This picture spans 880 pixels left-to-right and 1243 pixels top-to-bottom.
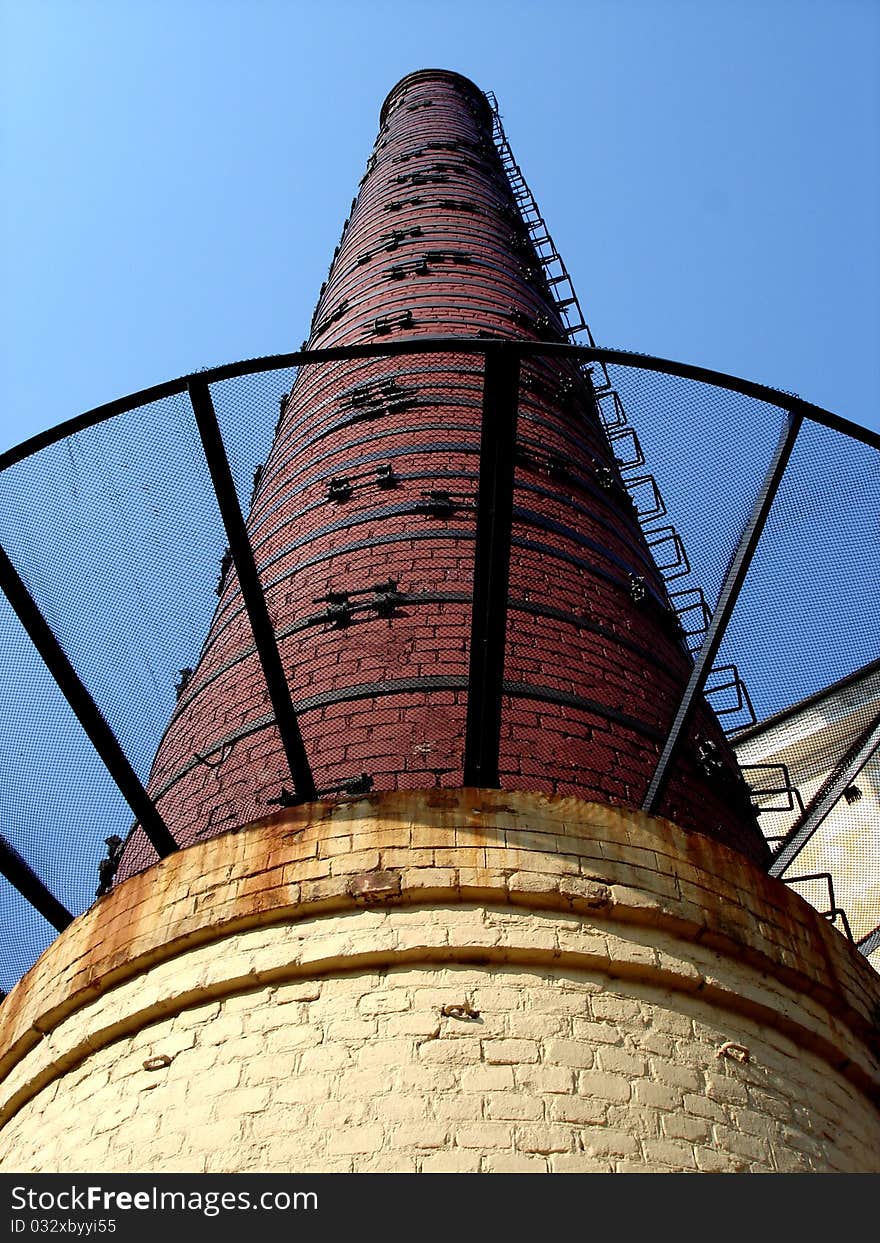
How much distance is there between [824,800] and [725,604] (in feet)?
6.84

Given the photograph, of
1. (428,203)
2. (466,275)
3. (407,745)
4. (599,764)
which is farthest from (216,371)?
(428,203)

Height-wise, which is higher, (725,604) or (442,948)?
(725,604)

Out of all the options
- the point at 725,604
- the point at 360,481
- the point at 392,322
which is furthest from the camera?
the point at 392,322

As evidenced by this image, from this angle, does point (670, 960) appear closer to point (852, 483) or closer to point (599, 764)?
point (599, 764)

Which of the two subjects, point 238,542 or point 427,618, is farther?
point 427,618

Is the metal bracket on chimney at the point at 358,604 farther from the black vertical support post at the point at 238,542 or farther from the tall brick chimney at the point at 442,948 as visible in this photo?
the black vertical support post at the point at 238,542

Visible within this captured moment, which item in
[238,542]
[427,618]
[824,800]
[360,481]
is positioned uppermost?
[360,481]

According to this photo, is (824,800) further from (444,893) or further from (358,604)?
(444,893)

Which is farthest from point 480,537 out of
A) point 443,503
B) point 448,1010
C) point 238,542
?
point 443,503

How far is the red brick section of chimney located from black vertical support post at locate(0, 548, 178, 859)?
81cm

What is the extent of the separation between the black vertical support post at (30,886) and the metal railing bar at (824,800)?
362 cm

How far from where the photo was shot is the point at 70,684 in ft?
15.6

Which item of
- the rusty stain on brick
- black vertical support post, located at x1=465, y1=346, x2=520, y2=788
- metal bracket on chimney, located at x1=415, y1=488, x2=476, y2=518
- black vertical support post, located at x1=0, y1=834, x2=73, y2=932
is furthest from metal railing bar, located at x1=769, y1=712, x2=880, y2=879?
black vertical support post, located at x1=0, y1=834, x2=73, y2=932

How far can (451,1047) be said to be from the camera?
3775 mm
